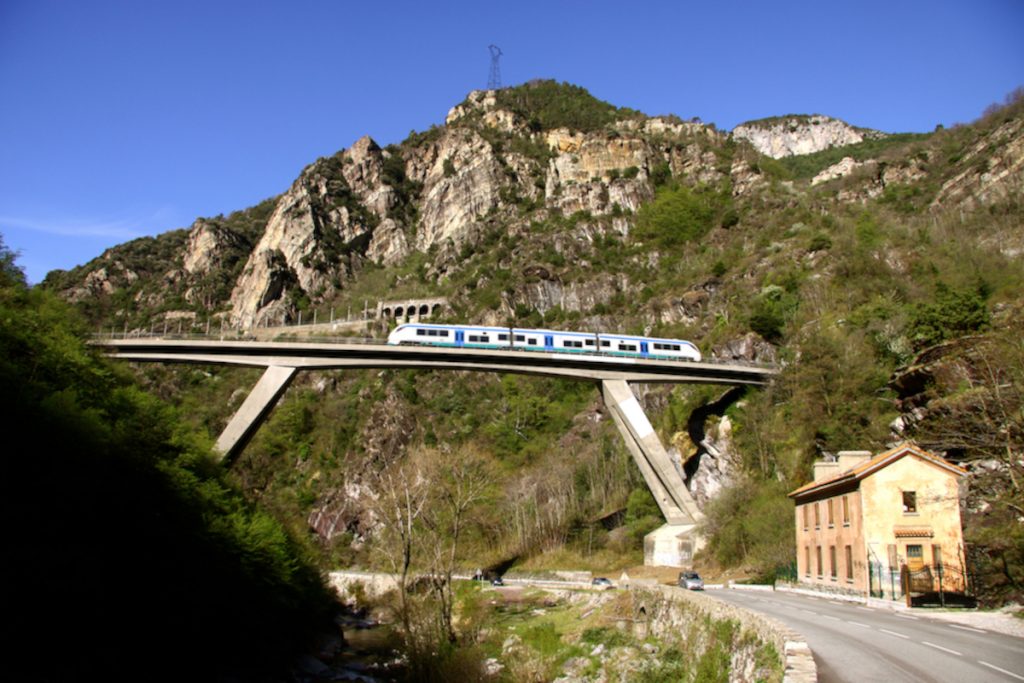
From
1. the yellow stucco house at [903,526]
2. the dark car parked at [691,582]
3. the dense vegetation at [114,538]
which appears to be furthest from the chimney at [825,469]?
the dense vegetation at [114,538]

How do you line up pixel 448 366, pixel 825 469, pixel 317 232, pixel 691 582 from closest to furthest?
pixel 691 582 < pixel 825 469 < pixel 448 366 < pixel 317 232

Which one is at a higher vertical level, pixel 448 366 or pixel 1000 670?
pixel 448 366

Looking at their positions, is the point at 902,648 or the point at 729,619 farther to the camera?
the point at 729,619

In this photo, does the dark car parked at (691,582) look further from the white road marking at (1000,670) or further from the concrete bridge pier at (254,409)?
the concrete bridge pier at (254,409)

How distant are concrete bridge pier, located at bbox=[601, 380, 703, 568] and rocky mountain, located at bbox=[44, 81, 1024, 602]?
4486mm

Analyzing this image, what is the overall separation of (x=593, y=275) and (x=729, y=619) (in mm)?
75290

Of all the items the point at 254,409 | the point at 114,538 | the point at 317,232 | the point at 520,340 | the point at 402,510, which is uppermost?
the point at 317,232

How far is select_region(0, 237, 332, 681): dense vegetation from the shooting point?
1574 centimetres

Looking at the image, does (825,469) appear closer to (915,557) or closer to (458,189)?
(915,557)

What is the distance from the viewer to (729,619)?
1558 cm

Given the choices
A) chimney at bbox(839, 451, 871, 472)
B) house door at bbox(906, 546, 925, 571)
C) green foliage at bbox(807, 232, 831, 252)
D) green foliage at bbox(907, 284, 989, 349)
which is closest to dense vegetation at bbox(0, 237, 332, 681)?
house door at bbox(906, 546, 925, 571)

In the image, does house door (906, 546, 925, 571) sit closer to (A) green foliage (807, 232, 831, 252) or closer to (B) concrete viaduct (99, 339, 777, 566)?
(B) concrete viaduct (99, 339, 777, 566)

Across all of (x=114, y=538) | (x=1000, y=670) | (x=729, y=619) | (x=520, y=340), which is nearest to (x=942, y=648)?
(x=1000, y=670)

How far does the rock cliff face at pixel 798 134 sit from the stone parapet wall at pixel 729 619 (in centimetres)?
16557
